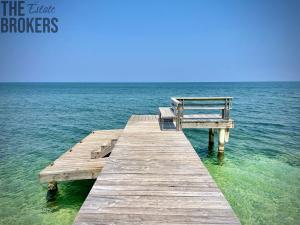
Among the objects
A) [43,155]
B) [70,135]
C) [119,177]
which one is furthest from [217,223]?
[70,135]

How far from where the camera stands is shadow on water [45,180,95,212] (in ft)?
25.4

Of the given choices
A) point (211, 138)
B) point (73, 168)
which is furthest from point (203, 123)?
point (73, 168)

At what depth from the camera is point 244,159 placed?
12859 mm

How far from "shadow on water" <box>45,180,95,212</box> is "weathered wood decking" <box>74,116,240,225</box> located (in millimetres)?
2408

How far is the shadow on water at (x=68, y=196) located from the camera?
7731 mm

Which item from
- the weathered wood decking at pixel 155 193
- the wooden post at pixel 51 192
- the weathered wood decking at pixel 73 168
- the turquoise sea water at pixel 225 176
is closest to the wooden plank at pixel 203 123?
the turquoise sea water at pixel 225 176

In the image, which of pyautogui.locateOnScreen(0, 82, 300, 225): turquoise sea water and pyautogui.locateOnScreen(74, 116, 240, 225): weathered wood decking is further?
pyautogui.locateOnScreen(0, 82, 300, 225): turquoise sea water

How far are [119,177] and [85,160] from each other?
3.32 meters

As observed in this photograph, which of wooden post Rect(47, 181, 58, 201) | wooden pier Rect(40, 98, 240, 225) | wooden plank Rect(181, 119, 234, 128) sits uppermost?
wooden plank Rect(181, 119, 234, 128)

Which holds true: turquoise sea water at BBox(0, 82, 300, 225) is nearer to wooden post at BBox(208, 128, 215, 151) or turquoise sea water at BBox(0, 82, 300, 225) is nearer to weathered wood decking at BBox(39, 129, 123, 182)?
wooden post at BBox(208, 128, 215, 151)

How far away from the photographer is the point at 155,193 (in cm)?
450

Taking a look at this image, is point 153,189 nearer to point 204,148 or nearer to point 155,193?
point 155,193

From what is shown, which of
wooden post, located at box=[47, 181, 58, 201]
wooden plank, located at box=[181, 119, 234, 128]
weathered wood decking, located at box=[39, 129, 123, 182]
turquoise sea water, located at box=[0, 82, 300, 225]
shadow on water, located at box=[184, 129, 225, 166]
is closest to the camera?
weathered wood decking, located at box=[39, 129, 123, 182]

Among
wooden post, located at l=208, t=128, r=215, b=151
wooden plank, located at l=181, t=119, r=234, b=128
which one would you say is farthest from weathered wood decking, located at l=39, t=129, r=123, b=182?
wooden post, located at l=208, t=128, r=215, b=151
